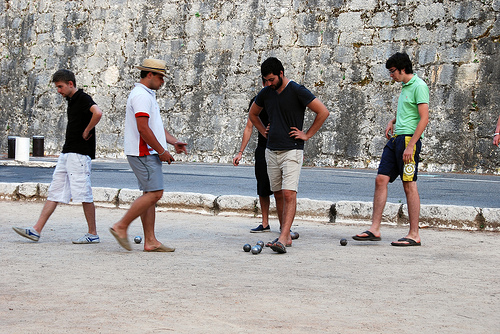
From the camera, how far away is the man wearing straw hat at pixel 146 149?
5480 millimetres

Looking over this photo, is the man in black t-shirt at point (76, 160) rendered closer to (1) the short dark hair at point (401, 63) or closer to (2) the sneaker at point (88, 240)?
(2) the sneaker at point (88, 240)

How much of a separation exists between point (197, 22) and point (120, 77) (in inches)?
111

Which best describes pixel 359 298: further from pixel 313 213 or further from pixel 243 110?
pixel 243 110

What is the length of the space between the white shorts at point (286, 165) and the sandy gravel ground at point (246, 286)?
62 cm

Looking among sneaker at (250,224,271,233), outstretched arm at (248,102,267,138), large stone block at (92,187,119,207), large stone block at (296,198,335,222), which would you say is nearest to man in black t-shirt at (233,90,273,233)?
sneaker at (250,224,271,233)

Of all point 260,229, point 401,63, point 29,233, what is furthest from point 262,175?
point 29,233

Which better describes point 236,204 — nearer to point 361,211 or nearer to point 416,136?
point 361,211

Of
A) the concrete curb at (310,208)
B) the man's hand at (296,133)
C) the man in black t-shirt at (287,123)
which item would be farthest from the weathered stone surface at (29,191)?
the man's hand at (296,133)

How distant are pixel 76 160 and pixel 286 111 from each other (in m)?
2.06

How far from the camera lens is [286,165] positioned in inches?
236

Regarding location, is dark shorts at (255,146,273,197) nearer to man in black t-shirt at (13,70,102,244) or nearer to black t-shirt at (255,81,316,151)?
black t-shirt at (255,81,316,151)

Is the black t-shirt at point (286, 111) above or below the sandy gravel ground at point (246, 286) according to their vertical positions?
above

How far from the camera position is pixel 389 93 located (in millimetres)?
15312

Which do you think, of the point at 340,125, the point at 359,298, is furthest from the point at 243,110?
the point at 359,298
